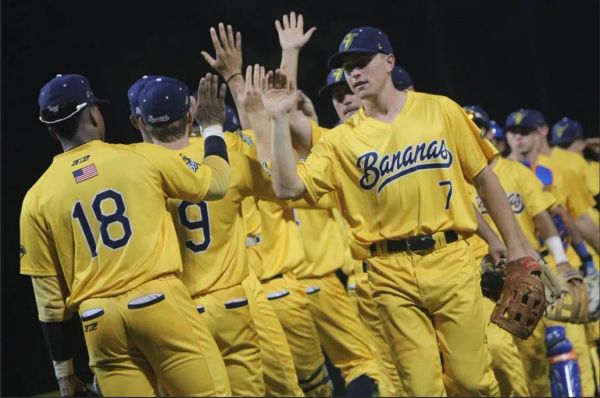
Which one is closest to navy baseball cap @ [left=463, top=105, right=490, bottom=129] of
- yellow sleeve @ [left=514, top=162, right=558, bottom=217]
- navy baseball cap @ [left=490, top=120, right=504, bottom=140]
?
yellow sleeve @ [left=514, top=162, right=558, bottom=217]

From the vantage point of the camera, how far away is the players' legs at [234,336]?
526 cm

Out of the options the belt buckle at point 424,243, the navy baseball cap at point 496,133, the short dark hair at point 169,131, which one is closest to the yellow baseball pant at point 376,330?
the belt buckle at point 424,243

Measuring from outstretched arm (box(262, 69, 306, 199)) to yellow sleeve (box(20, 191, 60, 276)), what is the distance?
109cm

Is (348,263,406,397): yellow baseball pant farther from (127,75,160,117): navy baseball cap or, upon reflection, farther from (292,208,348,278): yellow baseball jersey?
(292,208,348,278): yellow baseball jersey

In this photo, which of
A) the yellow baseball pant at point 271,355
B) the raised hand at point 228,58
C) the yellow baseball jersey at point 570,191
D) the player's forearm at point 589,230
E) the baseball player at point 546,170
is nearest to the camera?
the raised hand at point 228,58

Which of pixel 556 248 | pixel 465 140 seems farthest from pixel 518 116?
pixel 465 140

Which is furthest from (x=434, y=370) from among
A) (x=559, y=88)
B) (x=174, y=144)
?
(x=559, y=88)

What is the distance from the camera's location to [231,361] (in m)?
5.29

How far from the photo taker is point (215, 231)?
5.29 metres

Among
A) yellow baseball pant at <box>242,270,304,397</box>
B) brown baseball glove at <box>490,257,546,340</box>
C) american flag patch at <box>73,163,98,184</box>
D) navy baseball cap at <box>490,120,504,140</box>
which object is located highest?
american flag patch at <box>73,163,98,184</box>

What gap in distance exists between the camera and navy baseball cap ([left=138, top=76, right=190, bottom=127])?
5090 millimetres

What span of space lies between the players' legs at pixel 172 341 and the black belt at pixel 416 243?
3.46 feet

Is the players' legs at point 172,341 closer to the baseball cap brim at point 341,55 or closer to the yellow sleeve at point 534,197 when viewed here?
the baseball cap brim at point 341,55

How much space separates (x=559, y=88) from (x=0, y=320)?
6305 mm
